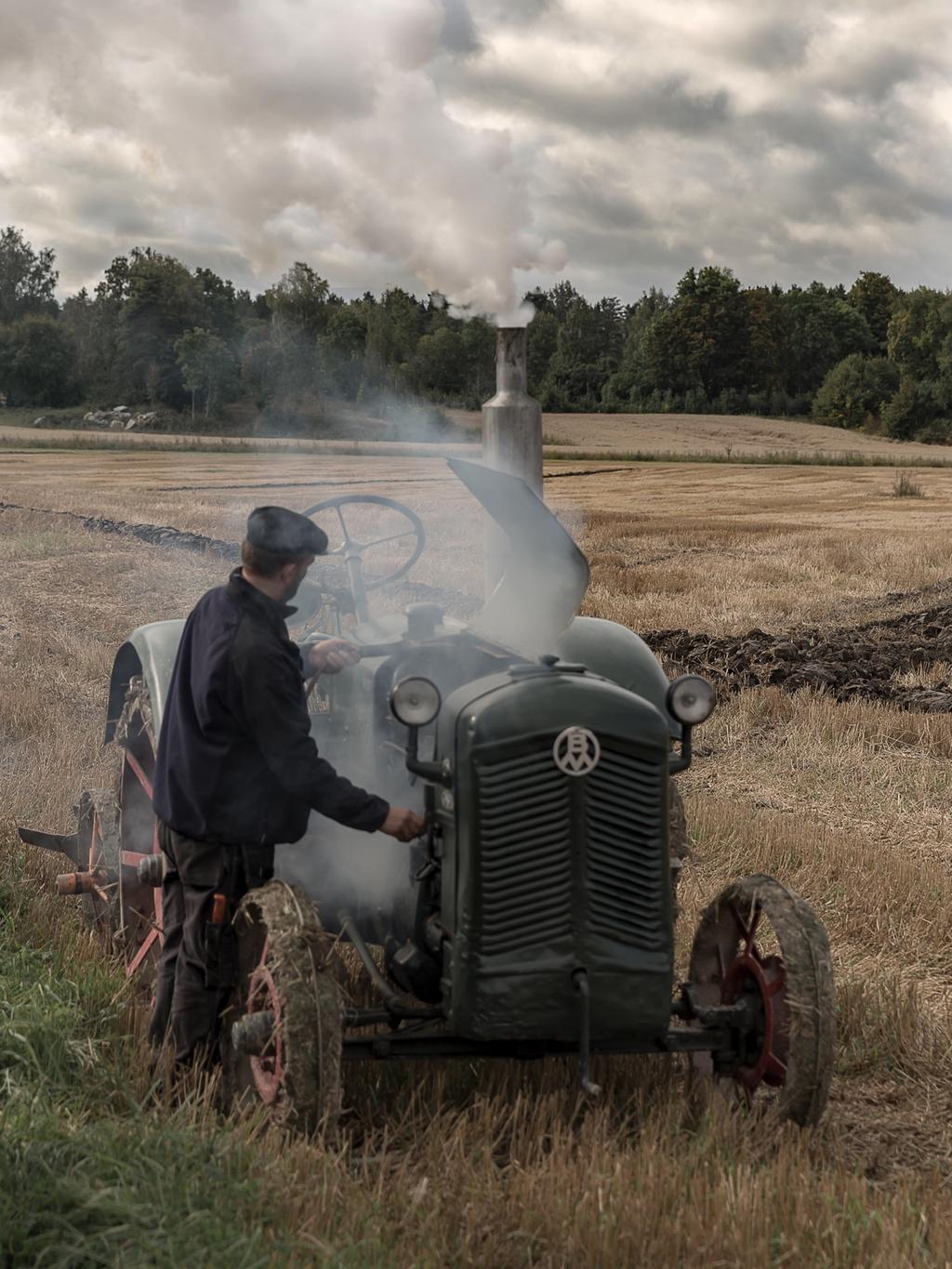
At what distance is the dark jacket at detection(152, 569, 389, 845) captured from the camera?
3523 millimetres

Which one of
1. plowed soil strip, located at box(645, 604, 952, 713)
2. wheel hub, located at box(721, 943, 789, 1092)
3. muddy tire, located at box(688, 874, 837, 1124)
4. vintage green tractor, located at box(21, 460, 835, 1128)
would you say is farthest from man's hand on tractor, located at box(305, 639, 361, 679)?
plowed soil strip, located at box(645, 604, 952, 713)

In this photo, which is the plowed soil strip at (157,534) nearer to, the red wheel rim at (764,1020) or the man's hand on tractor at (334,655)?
the man's hand on tractor at (334,655)

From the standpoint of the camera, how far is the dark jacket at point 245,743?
3.52 metres

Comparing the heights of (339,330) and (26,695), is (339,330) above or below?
above

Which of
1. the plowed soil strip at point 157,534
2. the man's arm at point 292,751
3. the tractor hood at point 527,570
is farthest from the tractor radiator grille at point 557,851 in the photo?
the plowed soil strip at point 157,534

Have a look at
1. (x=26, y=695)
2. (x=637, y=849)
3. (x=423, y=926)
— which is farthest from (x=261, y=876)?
(x=26, y=695)

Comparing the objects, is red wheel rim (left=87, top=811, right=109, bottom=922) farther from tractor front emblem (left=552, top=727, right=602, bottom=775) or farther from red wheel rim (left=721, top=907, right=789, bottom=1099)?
red wheel rim (left=721, top=907, right=789, bottom=1099)

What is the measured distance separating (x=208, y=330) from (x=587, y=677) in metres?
10.7

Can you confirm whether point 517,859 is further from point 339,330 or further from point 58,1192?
point 339,330

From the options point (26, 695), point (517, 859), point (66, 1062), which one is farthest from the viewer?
point (26, 695)

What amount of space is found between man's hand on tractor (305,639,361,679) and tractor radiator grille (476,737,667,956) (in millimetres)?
760

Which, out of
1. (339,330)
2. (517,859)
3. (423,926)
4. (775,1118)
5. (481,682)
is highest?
(339,330)

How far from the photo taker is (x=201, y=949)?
12.2 ft

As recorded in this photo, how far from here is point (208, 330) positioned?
1332 cm
